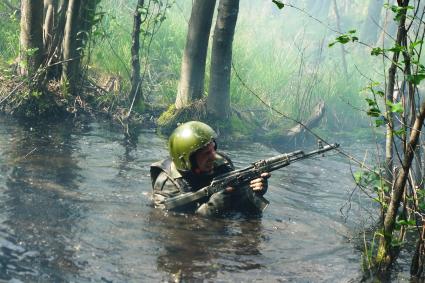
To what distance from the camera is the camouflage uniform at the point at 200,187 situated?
6.40 m

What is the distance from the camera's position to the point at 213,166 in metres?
6.52

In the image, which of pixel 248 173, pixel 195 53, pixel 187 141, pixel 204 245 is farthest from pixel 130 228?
pixel 195 53

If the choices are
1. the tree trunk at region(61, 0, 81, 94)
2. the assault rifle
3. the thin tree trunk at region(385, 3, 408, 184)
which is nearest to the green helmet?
the assault rifle

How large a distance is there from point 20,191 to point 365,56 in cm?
1688

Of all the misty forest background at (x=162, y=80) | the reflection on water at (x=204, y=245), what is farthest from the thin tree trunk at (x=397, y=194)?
the misty forest background at (x=162, y=80)

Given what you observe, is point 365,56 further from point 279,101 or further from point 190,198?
point 190,198

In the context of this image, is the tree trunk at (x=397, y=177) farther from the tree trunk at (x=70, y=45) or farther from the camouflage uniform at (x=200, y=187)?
the tree trunk at (x=70, y=45)

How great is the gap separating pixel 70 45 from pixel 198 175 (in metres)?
4.89

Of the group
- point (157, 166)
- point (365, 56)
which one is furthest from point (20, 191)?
point (365, 56)

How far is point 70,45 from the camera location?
10.4m

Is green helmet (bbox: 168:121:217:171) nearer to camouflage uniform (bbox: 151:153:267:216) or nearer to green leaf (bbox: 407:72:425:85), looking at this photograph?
camouflage uniform (bbox: 151:153:267:216)

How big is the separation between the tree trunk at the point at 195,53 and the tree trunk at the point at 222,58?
0.18m

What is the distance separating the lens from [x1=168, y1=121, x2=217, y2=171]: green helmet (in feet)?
20.3

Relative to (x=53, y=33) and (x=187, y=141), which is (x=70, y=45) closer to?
(x=53, y=33)
